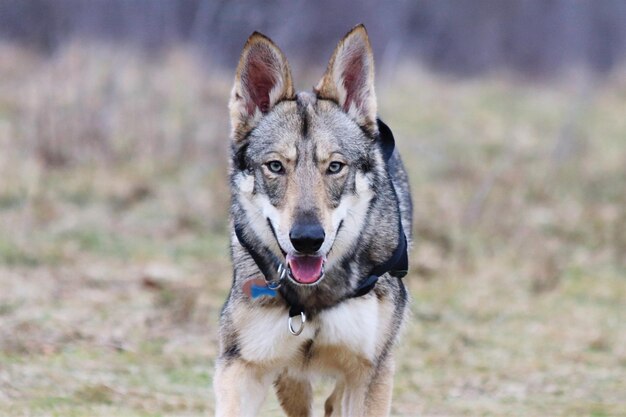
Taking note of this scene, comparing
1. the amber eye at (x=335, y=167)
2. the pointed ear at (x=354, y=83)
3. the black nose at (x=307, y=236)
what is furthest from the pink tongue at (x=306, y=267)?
the pointed ear at (x=354, y=83)

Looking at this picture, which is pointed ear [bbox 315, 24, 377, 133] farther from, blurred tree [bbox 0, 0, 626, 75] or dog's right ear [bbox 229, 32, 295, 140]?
blurred tree [bbox 0, 0, 626, 75]

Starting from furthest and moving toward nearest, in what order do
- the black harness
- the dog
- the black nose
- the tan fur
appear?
the tan fur < the black harness < the dog < the black nose

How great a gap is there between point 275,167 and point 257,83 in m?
0.52

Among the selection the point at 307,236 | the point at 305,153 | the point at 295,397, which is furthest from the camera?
the point at 295,397

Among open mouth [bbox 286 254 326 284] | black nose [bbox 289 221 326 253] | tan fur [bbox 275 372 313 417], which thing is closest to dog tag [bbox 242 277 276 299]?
open mouth [bbox 286 254 326 284]

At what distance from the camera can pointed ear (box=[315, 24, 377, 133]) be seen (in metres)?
4.57

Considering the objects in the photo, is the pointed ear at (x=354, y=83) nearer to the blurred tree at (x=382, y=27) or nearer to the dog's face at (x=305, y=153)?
the dog's face at (x=305, y=153)

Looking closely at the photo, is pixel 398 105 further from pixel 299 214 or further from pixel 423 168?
pixel 299 214

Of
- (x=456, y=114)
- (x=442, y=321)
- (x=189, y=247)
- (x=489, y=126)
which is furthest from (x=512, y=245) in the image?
(x=456, y=114)

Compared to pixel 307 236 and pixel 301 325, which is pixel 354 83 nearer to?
pixel 307 236

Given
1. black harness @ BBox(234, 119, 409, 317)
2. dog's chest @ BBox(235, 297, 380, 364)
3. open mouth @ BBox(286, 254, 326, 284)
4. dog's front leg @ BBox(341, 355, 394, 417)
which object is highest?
open mouth @ BBox(286, 254, 326, 284)

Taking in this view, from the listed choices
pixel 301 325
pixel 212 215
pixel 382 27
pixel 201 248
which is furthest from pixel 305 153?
pixel 382 27

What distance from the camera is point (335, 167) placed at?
4289mm

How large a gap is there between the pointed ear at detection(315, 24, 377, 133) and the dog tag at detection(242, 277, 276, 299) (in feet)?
2.80
